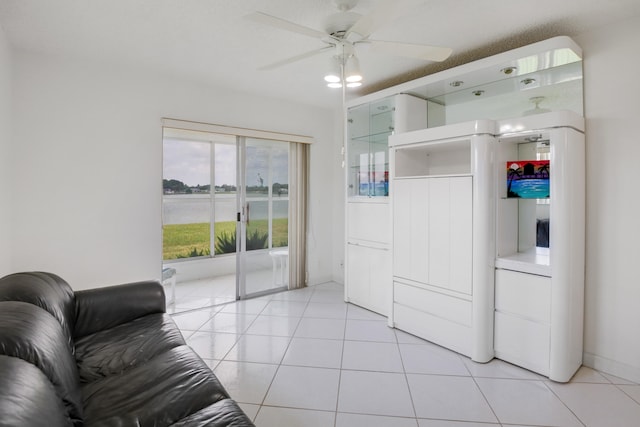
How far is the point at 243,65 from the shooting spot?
3293 millimetres

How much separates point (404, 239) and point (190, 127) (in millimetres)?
2636

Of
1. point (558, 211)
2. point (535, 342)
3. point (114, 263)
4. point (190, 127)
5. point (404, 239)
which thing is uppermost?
point (190, 127)

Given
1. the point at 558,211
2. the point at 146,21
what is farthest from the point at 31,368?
the point at 558,211

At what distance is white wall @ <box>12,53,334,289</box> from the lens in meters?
2.98

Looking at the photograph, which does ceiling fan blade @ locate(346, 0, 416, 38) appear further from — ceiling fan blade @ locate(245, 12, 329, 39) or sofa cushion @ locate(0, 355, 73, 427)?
sofa cushion @ locate(0, 355, 73, 427)

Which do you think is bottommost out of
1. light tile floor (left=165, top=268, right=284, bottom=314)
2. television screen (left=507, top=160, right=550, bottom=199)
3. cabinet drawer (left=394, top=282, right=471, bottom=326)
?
light tile floor (left=165, top=268, right=284, bottom=314)

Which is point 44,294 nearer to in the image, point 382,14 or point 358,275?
point 382,14

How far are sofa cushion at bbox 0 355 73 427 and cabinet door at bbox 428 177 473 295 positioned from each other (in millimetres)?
2672

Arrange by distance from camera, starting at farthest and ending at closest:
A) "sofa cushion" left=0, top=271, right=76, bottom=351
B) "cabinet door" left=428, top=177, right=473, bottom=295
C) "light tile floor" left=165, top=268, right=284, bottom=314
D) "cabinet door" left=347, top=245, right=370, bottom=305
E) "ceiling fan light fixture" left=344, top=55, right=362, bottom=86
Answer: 1. "light tile floor" left=165, top=268, right=284, bottom=314
2. "cabinet door" left=347, top=245, right=370, bottom=305
3. "cabinet door" left=428, top=177, right=473, bottom=295
4. "ceiling fan light fixture" left=344, top=55, right=362, bottom=86
5. "sofa cushion" left=0, top=271, right=76, bottom=351

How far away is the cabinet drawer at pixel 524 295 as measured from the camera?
8.09 feet

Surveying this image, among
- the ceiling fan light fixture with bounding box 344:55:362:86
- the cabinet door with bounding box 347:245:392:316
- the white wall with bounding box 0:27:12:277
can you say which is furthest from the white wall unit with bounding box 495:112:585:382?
the white wall with bounding box 0:27:12:277

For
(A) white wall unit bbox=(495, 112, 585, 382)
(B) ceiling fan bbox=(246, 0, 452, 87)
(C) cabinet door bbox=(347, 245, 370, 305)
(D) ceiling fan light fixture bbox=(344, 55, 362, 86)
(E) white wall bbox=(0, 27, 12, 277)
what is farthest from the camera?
(C) cabinet door bbox=(347, 245, 370, 305)

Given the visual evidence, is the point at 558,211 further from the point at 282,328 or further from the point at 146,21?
the point at 146,21

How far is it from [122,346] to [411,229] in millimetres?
2507
